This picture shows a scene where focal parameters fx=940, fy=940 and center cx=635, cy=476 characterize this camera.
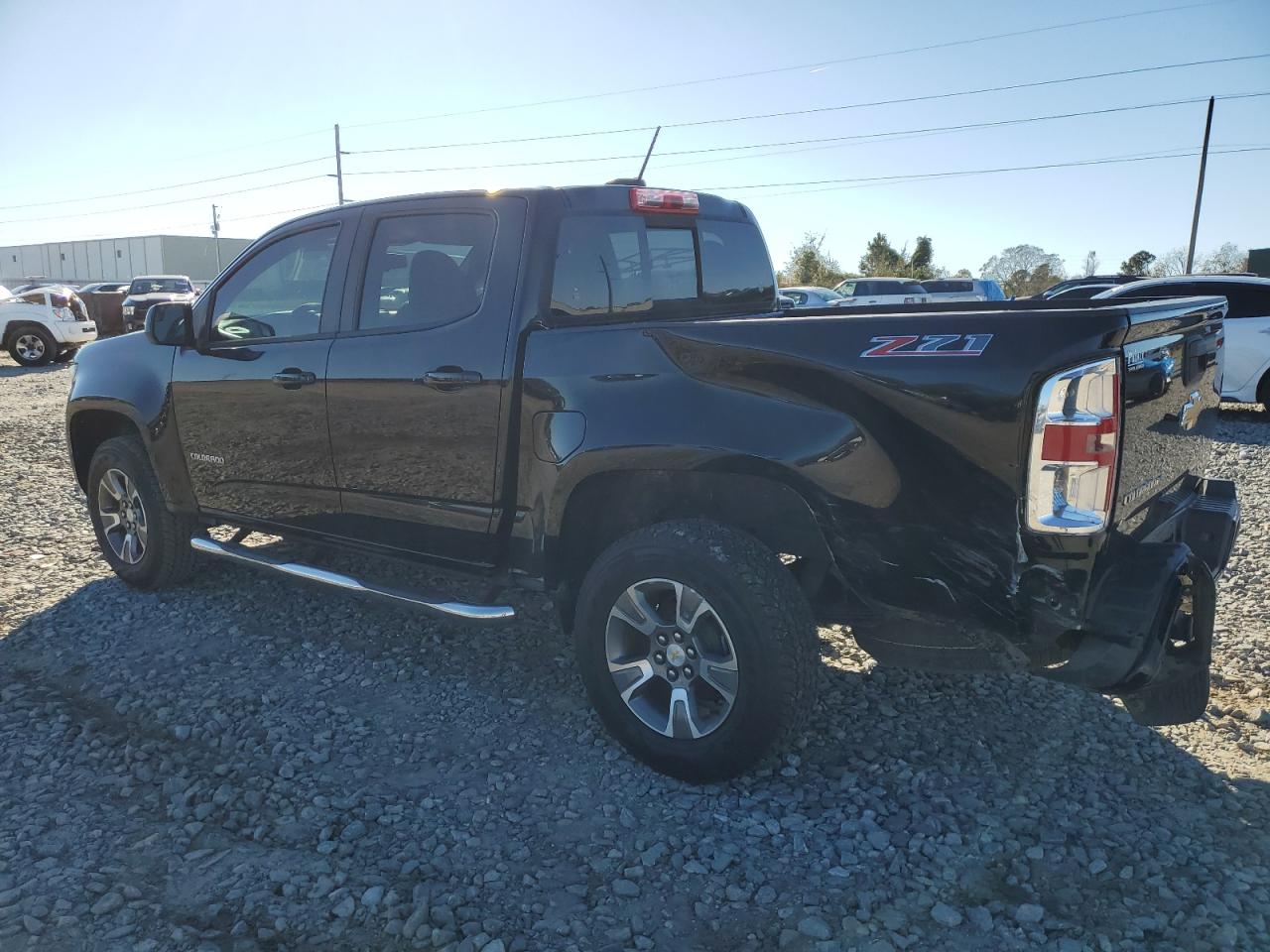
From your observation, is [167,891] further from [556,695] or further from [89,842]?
[556,695]

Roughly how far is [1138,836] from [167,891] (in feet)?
9.40

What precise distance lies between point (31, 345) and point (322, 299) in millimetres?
18246

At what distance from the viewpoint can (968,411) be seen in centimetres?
252

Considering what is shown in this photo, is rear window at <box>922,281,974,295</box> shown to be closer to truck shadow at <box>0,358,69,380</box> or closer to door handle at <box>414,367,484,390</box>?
truck shadow at <box>0,358,69,380</box>

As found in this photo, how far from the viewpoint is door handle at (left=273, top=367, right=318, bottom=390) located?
4.07 meters

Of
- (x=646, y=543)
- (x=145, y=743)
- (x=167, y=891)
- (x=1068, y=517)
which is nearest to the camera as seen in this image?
(x=1068, y=517)

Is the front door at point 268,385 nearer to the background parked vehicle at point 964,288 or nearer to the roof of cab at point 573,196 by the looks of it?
the roof of cab at point 573,196

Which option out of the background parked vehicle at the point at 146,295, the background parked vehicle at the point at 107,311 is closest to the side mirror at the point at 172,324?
the background parked vehicle at the point at 146,295

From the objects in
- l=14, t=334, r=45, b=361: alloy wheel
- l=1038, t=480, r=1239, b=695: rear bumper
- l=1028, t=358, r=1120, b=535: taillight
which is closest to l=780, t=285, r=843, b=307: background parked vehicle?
l=14, t=334, r=45, b=361: alloy wheel

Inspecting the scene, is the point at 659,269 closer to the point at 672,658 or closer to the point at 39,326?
the point at 672,658

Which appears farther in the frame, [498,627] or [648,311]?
[498,627]

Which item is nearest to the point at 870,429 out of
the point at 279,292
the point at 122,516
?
the point at 279,292

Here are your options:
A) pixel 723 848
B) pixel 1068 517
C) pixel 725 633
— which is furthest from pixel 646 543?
pixel 1068 517

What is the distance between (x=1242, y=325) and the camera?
1060cm
